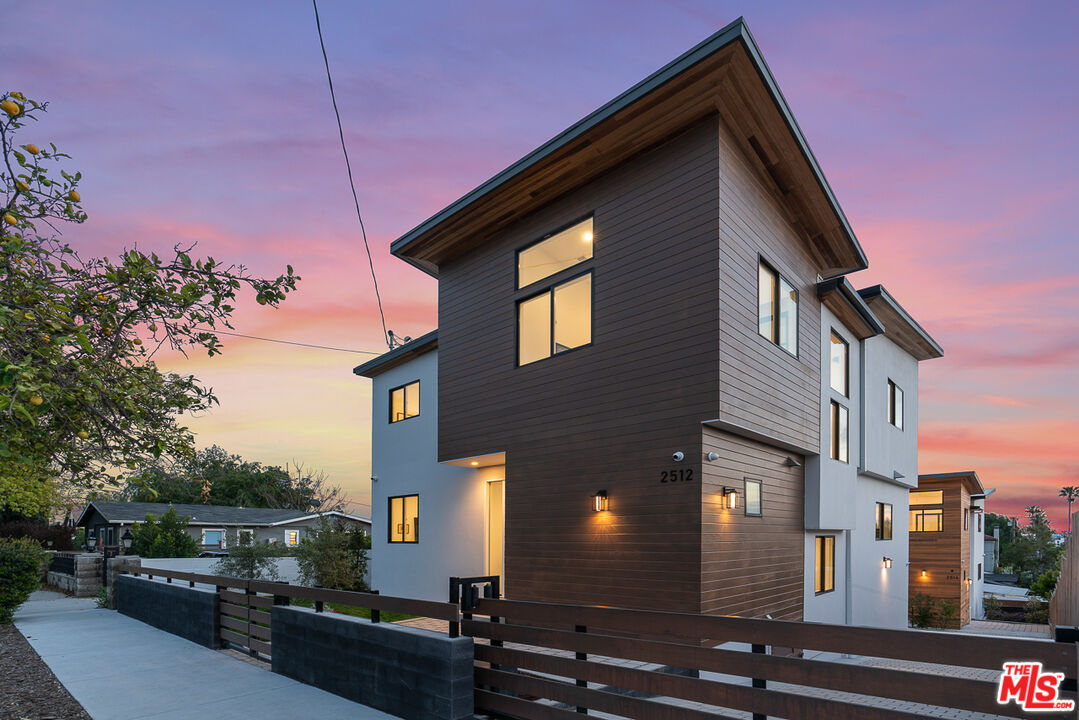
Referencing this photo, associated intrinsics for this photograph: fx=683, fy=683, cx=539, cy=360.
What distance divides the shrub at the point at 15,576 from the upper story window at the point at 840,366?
15.2 meters

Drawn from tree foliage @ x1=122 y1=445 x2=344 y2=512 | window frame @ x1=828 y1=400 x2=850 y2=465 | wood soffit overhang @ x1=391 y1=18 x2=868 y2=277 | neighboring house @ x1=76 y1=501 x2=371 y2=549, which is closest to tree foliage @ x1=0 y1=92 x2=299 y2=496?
wood soffit overhang @ x1=391 y1=18 x2=868 y2=277

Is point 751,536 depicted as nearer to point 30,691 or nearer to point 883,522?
point 883,522

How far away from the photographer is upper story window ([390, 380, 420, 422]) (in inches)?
603

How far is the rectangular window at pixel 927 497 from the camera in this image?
21859 millimetres

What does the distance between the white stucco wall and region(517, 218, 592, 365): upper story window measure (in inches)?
159

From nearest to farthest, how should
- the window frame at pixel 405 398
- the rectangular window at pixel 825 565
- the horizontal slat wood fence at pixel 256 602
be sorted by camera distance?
the horizontal slat wood fence at pixel 256 602 < the rectangular window at pixel 825 565 < the window frame at pixel 405 398

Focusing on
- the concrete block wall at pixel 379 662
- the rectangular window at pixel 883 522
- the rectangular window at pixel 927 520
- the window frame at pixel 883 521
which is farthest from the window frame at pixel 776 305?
the rectangular window at pixel 927 520

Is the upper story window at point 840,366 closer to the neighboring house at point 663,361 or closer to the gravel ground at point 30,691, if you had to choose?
the neighboring house at point 663,361

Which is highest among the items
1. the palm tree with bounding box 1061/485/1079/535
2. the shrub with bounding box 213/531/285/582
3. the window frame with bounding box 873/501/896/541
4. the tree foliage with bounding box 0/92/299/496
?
the tree foliage with bounding box 0/92/299/496

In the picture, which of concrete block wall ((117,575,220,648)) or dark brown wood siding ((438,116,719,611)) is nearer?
dark brown wood siding ((438,116,719,611))

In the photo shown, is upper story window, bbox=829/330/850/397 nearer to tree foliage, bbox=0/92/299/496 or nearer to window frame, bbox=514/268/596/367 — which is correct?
window frame, bbox=514/268/596/367

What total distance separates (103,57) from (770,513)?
431 inches

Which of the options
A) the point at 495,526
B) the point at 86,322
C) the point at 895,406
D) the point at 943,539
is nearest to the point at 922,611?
the point at 943,539

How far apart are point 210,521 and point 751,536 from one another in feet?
109
